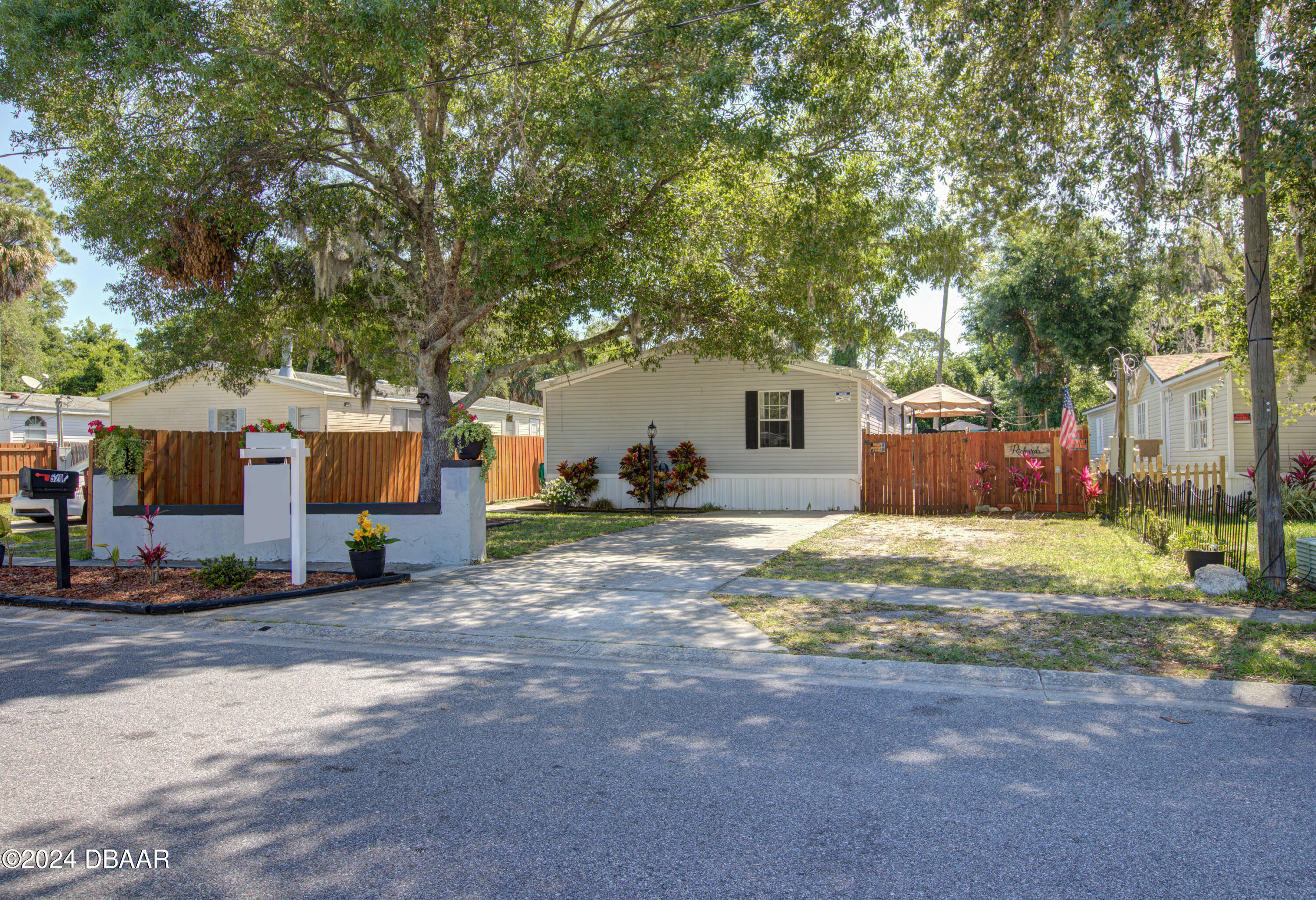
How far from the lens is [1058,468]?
1788cm

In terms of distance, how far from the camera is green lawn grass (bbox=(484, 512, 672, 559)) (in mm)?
12625

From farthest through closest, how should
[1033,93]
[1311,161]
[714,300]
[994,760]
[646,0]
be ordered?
[714,300] < [646,0] < [1033,93] < [1311,161] < [994,760]

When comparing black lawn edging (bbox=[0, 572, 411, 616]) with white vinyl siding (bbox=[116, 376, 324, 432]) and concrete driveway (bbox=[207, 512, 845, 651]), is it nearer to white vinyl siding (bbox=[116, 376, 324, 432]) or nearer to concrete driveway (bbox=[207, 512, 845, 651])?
concrete driveway (bbox=[207, 512, 845, 651])

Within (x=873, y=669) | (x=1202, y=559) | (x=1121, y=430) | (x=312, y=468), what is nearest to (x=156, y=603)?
(x=873, y=669)

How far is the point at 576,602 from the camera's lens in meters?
8.35

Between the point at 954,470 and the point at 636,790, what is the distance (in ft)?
53.1

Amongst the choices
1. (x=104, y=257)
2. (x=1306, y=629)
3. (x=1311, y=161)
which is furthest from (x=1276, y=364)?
(x=104, y=257)

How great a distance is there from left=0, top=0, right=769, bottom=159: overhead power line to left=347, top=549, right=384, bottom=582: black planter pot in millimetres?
6017

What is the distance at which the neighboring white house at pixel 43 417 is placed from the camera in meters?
26.3

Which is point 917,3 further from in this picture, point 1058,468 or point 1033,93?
point 1058,468

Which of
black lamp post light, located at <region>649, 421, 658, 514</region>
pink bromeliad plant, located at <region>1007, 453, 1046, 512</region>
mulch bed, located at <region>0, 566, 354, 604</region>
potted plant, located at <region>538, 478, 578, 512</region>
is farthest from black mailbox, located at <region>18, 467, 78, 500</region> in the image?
pink bromeliad plant, located at <region>1007, 453, 1046, 512</region>

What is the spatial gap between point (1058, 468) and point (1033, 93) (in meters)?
10.2

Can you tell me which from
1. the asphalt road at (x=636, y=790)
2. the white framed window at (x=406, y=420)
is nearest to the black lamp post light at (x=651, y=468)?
the white framed window at (x=406, y=420)

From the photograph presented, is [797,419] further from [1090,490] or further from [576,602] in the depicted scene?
[576,602]
